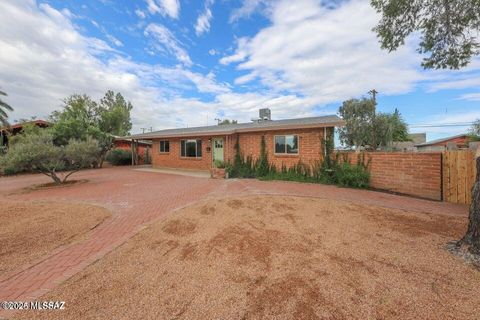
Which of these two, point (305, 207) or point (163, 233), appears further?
point (305, 207)

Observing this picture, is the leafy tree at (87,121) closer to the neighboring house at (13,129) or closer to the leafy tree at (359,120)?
the neighboring house at (13,129)

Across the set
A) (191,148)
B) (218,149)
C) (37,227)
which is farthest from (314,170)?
(37,227)

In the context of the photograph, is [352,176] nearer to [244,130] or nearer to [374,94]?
[244,130]

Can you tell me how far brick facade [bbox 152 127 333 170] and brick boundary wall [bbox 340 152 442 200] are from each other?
6.54 feet

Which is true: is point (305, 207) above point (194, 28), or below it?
below

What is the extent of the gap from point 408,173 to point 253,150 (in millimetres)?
6962

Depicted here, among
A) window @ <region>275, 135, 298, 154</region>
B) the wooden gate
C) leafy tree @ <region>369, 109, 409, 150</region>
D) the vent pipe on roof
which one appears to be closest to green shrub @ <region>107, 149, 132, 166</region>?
the vent pipe on roof

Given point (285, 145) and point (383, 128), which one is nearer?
point (285, 145)

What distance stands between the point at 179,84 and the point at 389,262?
56.4ft

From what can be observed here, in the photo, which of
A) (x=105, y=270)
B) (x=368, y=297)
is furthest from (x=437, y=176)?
(x=105, y=270)

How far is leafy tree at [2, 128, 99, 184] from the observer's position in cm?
868

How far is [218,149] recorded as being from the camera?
13344 millimetres

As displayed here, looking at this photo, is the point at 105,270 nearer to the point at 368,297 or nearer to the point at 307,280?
the point at 307,280

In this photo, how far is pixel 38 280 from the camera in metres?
2.82
